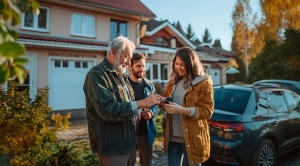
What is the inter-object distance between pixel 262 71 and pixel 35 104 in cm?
1819

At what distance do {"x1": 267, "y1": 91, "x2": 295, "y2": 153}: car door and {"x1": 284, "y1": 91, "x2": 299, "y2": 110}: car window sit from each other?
0.20 m

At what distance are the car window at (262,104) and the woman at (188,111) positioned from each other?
6.32 feet

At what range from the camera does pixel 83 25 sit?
1334 centimetres

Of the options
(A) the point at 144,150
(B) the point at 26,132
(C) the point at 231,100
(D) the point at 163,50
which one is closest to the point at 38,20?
(D) the point at 163,50

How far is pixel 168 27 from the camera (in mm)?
21203

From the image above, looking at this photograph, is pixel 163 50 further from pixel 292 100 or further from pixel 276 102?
pixel 276 102

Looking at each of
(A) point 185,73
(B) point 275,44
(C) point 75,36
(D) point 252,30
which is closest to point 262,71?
(B) point 275,44

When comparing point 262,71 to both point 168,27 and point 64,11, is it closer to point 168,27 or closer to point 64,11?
point 168,27

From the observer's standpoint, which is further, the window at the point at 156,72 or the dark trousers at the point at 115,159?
the window at the point at 156,72

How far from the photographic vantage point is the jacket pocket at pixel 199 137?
2759 millimetres

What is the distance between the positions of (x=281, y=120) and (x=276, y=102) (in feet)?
Answer: 1.26

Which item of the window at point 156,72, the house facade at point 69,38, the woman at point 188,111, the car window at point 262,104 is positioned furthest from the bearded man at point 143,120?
the window at point 156,72

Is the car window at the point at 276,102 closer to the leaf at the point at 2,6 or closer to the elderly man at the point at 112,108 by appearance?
the elderly man at the point at 112,108

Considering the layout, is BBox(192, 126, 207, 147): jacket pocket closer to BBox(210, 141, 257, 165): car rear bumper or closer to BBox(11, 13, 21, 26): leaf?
BBox(210, 141, 257, 165): car rear bumper
